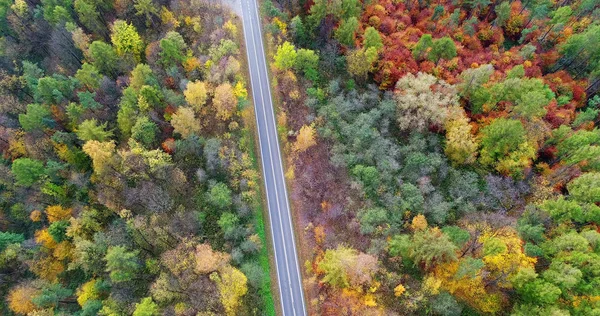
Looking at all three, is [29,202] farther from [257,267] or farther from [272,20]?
[272,20]

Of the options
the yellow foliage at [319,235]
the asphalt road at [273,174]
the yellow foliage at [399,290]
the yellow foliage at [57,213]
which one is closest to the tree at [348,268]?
the yellow foliage at [399,290]

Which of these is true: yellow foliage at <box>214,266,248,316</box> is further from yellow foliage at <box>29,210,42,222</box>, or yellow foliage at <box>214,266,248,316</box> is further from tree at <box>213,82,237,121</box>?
yellow foliage at <box>29,210,42,222</box>

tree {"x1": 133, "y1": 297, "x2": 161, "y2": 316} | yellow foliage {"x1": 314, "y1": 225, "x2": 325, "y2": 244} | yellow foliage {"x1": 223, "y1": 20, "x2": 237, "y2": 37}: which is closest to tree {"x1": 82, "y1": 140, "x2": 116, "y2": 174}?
tree {"x1": 133, "y1": 297, "x2": 161, "y2": 316}

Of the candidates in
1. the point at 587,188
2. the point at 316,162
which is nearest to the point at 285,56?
the point at 316,162

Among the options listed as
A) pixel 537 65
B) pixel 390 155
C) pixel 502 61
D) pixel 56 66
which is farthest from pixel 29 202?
pixel 537 65

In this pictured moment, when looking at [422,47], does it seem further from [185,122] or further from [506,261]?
[185,122]
